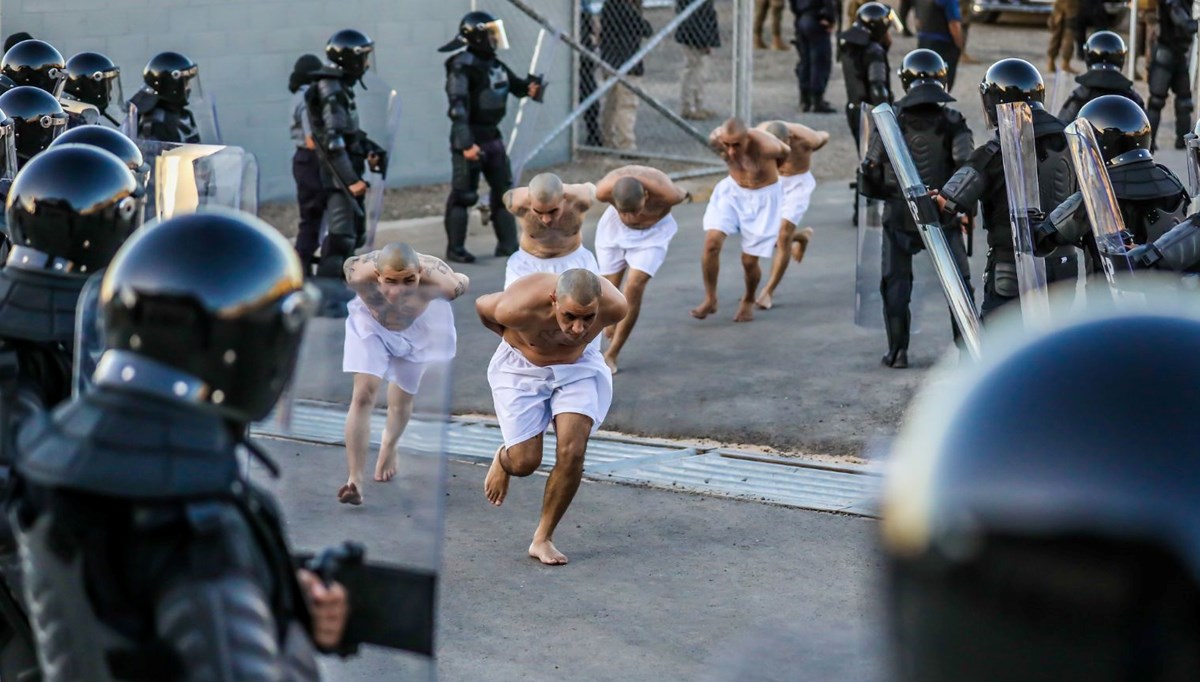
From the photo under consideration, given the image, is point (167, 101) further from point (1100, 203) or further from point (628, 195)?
point (1100, 203)

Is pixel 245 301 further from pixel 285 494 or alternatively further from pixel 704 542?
pixel 704 542

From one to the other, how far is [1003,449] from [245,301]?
1.29m

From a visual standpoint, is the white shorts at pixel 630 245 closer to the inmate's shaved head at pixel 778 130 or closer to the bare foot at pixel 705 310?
the bare foot at pixel 705 310

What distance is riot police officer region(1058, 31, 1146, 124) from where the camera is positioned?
9.23 metres

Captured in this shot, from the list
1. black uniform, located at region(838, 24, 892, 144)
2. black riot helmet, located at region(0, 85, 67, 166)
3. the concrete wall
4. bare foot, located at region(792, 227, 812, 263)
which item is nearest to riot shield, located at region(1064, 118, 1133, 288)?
black riot helmet, located at region(0, 85, 67, 166)

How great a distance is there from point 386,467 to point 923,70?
6.15 meters

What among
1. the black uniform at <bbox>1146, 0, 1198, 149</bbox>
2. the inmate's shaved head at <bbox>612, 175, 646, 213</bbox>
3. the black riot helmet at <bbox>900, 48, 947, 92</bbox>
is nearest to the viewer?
the black riot helmet at <bbox>900, 48, 947, 92</bbox>

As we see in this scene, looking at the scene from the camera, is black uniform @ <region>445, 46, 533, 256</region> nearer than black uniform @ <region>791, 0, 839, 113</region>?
Yes

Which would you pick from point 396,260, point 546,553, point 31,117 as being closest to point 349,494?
point 396,260

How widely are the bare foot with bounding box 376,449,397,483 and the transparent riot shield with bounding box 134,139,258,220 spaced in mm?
1956

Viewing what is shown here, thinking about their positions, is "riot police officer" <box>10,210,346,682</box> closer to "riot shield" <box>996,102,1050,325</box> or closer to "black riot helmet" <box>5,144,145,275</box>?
"black riot helmet" <box>5,144,145,275</box>

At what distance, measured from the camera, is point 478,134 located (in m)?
11.7

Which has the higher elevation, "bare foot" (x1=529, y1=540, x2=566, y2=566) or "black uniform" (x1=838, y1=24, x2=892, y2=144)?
"black uniform" (x1=838, y1=24, x2=892, y2=144)

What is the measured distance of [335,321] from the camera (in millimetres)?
3049
